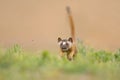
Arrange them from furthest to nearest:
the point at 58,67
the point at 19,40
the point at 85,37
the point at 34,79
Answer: the point at 85,37 → the point at 19,40 → the point at 58,67 → the point at 34,79

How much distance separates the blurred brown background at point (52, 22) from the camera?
15.8m

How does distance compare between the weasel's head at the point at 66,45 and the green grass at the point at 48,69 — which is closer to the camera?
the green grass at the point at 48,69

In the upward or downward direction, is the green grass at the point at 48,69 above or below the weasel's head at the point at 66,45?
below

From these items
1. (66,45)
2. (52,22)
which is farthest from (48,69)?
(52,22)

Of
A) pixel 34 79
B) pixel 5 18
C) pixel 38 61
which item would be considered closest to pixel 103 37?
pixel 5 18

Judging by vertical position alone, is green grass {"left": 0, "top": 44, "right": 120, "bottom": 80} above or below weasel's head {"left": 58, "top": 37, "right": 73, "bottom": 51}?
below

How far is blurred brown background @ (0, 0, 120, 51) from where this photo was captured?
15.8 metres

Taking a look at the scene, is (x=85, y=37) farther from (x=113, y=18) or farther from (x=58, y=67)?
(x=58, y=67)

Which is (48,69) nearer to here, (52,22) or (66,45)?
(66,45)

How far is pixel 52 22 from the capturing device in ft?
56.8

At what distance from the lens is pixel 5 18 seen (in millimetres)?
17250

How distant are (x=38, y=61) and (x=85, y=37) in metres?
6.72

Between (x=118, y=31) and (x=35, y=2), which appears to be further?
(x=35, y=2)

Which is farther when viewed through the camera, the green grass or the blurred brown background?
the blurred brown background
